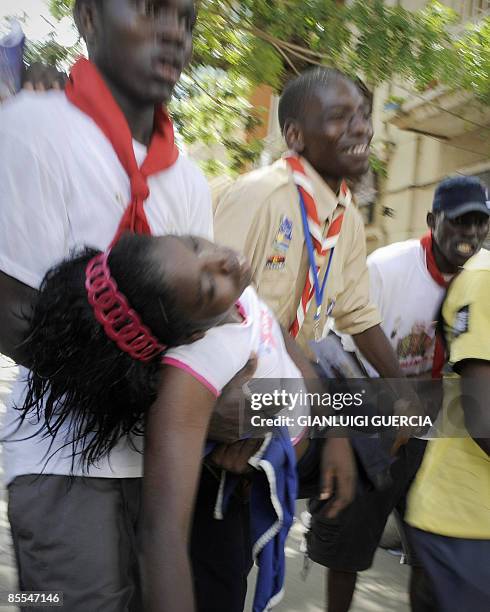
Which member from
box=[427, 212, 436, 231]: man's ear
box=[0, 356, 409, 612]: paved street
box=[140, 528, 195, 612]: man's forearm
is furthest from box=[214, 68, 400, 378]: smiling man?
box=[0, 356, 409, 612]: paved street

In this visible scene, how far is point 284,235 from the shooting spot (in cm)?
242

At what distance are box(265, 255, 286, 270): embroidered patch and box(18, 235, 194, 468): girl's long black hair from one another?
86cm

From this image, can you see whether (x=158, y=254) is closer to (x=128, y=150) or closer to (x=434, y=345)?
(x=128, y=150)

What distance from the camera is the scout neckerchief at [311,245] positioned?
97.0 inches

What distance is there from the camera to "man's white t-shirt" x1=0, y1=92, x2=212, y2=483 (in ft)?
5.07

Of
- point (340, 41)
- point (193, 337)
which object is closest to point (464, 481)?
point (193, 337)

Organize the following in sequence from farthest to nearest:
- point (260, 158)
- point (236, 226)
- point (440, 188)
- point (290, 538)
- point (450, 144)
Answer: point (450, 144) < point (260, 158) < point (290, 538) < point (440, 188) < point (236, 226)

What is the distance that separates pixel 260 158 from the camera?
20.8ft

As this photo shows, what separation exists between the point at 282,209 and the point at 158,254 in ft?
3.06

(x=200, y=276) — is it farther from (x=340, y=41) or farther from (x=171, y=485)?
(x=340, y=41)

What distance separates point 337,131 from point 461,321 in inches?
42.0

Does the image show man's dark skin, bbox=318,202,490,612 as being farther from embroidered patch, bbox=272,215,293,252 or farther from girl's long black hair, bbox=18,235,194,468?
girl's long black hair, bbox=18,235,194,468

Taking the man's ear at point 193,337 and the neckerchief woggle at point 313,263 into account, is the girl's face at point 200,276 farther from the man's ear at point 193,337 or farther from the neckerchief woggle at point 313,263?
the neckerchief woggle at point 313,263

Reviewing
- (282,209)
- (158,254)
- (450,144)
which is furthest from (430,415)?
(450,144)
